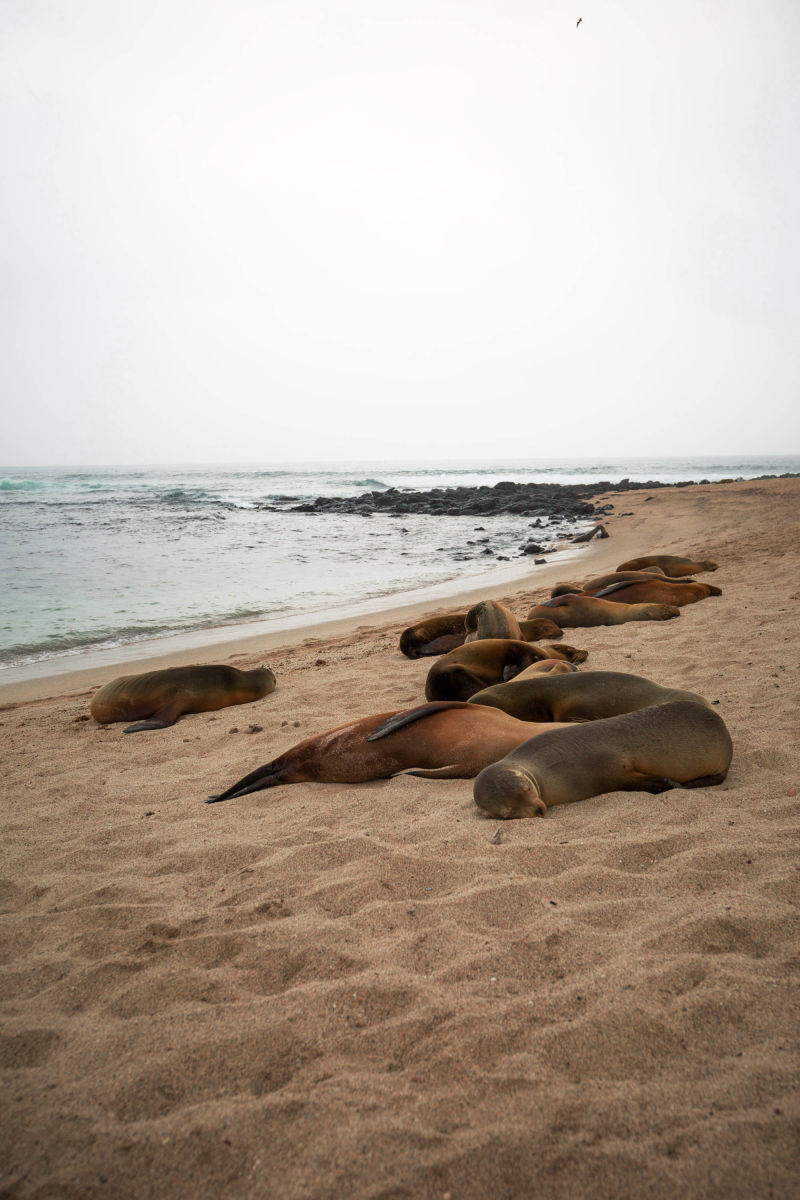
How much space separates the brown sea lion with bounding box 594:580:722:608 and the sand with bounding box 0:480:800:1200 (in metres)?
3.80

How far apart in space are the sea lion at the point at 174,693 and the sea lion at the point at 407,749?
2.07m

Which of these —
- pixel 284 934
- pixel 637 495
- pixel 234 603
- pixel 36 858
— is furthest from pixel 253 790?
pixel 637 495

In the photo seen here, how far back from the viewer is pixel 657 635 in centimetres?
628

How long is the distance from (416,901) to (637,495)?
30.3m

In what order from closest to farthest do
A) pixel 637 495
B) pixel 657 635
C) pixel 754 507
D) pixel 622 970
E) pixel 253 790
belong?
1. pixel 622 970
2. pixel 253 790
3. pixel 657 635
4. pixel 754 507
5. pixel 637 495

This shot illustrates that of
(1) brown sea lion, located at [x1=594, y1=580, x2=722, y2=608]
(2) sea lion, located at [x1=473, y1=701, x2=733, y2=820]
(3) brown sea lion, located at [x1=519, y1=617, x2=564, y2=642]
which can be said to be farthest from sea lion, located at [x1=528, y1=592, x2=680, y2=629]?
(2) sea lion, located at [x1=473, y1=701, x2=733, y2=820]

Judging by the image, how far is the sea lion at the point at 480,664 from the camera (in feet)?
15.9

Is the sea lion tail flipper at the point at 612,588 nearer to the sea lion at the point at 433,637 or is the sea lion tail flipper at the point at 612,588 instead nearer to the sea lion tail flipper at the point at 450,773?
the sea lion at the point at 433,637

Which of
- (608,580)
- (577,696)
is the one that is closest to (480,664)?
(577,696)

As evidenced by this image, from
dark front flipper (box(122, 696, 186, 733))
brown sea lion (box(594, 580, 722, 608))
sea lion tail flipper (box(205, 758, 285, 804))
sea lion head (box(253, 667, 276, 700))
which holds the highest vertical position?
brown sea lion (box(594, 580, 722, 608))

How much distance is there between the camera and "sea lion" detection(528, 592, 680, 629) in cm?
704

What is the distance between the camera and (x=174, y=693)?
5801 mm

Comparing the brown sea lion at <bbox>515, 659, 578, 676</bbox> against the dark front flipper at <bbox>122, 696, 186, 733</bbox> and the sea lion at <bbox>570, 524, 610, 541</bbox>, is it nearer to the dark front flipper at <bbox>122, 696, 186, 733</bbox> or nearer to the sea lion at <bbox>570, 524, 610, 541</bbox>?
the dark front flipper at <bbox>122, 696, 186, 733</bbox>

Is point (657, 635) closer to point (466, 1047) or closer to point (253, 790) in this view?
point (253, 790)
